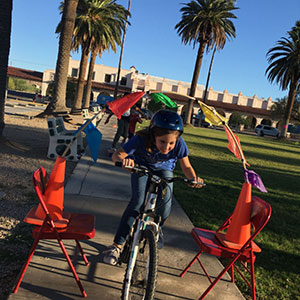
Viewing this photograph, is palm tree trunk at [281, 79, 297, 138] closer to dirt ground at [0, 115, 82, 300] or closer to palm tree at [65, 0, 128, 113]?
palm tree at [65, 0, 128, 113]

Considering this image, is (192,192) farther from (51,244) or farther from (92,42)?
(92,42)

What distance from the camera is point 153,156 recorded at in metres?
3.02

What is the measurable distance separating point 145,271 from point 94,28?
29601 mm

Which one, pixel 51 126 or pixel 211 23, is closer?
pixel 51 126

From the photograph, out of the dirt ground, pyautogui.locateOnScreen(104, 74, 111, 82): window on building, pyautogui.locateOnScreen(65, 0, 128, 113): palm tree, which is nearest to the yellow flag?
the dirt ground

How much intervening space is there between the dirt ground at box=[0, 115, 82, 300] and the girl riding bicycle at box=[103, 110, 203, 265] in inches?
36.3

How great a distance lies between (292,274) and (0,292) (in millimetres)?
3275

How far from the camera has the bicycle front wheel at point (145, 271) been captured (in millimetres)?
2307

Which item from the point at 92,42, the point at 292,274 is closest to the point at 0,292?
the point at 292,274

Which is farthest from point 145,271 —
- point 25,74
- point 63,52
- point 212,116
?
point 25,74

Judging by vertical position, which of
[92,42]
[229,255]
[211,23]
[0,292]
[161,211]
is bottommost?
[0,292]

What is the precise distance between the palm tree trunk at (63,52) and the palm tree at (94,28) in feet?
34.0

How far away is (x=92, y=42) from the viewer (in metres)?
29.5

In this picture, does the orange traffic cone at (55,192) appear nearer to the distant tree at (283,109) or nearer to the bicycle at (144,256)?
the bicycle at (144,256)
